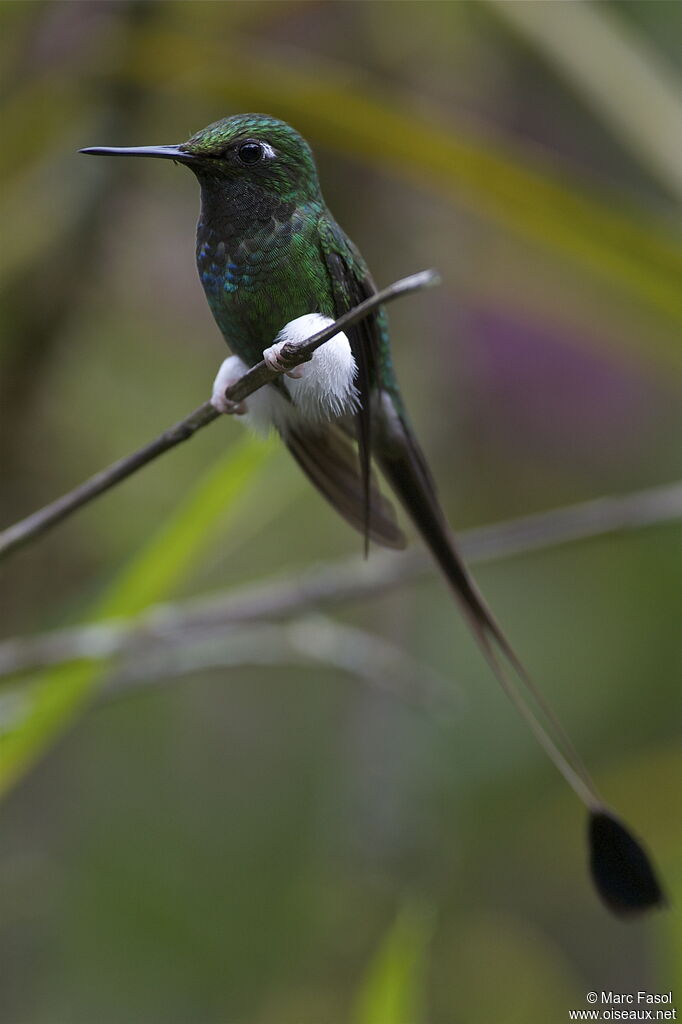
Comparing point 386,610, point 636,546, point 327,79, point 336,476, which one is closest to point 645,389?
point 636,546

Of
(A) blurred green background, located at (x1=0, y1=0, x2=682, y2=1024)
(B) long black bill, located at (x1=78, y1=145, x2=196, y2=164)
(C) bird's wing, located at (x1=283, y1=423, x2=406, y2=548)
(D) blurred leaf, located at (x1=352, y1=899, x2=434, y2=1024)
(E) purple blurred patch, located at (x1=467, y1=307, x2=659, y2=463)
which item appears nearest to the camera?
(B) long black bill, located at (x1=78, y1=145, x2=196, y2=164)

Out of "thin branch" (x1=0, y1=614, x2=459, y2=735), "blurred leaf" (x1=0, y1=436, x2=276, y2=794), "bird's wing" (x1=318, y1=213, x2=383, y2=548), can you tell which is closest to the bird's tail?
"bird's wing" (x1=318, y1=213, x2=383, y2=548)

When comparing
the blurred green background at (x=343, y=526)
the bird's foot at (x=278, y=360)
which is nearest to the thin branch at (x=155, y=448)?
the bird's foot at (x=278, y=360)

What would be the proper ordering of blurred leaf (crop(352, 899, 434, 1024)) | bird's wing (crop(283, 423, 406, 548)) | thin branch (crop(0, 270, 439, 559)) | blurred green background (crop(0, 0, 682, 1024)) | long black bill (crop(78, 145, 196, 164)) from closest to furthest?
long black bill (crop(78, 145, 196, 164)) < thin branch (crop(0, 270, 439, 559)) < bird's wing (crop(283, 423, 406, 548)) < blurred leaf (crop(352, 899, 434, 1024)) < blurred green background (crop(0, 0, 682, 1024))

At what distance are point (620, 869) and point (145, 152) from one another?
681mm

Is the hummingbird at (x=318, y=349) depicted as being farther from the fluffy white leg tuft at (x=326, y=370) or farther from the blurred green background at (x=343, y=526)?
the blurred green background at (x=343, y=526)

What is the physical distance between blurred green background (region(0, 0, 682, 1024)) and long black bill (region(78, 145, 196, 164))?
2.00 feet

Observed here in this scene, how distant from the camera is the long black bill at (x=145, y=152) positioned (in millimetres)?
566

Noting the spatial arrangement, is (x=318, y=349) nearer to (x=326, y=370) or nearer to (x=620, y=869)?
(x=326, y=370)

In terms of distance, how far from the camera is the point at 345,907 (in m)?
1.76

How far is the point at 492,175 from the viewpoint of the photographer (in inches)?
49.8

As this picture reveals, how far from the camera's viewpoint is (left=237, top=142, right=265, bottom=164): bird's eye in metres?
0.74

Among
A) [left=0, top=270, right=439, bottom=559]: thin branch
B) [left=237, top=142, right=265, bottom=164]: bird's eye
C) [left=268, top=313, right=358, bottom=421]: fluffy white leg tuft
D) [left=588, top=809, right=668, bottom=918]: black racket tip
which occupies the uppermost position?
[left=237, top=142, right=265, bottom=164]: bird's eye

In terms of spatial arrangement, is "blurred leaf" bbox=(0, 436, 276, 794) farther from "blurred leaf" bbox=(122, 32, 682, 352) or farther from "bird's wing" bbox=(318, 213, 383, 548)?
"blurred leaf" bbox=(122, 32, 682, 352)
